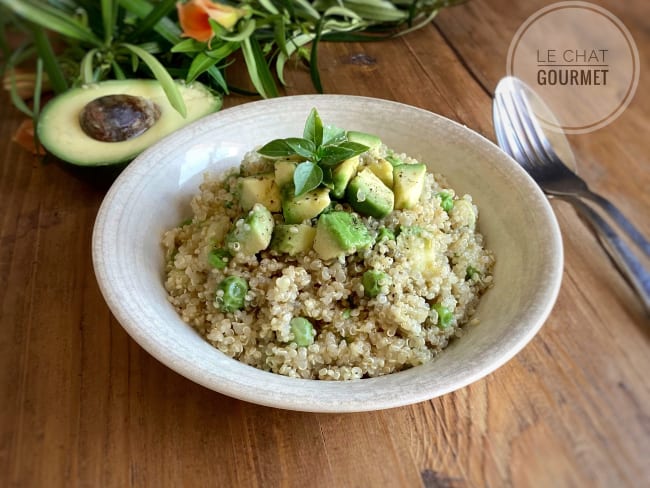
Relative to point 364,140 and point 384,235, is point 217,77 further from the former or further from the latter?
point 384,235

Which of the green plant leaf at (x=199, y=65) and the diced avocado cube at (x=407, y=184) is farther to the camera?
the green plant leaf at (x=199, y=65)

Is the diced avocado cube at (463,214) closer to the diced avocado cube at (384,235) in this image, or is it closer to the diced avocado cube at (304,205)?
the diced avocado cube at (384,235)

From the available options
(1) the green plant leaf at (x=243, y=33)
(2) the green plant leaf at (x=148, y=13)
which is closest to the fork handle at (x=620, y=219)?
(1) the green plant leaf at (x=243, y=33)

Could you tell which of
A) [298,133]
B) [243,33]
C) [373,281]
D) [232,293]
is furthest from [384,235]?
[243,33]

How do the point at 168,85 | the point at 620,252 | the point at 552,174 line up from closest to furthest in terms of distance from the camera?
the point at 620,252 < the point at 552,174 < the point at 168,85

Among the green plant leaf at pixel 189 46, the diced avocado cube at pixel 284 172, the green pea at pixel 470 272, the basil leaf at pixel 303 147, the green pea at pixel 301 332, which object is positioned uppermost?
the basil leaf at pixel 303 147

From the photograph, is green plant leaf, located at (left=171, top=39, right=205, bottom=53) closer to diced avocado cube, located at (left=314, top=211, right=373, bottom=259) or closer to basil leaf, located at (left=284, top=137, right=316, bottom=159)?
basil leaf, located at (left=284, top=137, right=316, bottom=159)

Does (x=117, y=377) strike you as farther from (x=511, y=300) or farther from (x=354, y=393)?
(x=511, y=300)
